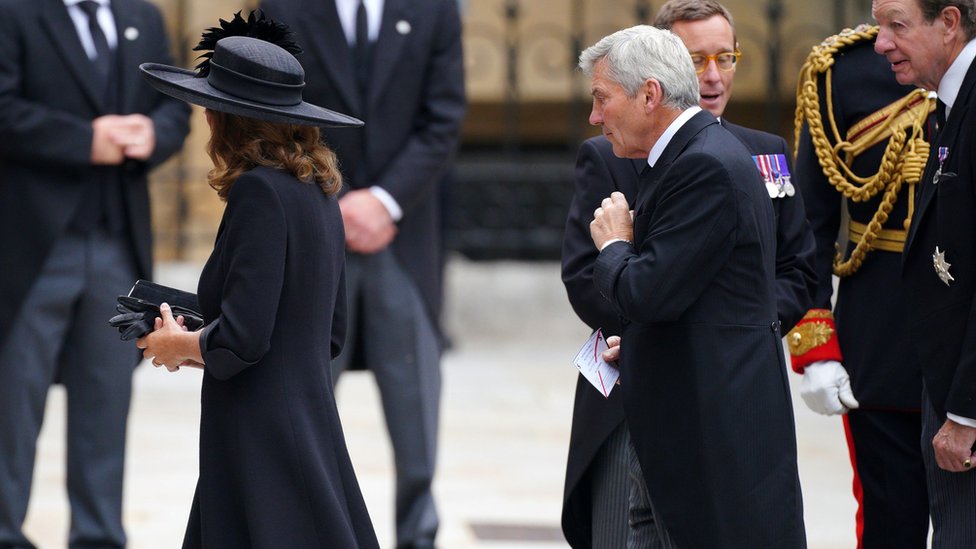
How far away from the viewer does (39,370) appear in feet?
15.6

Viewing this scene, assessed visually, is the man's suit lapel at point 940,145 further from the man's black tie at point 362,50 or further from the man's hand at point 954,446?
the man's black tie at point 362,50

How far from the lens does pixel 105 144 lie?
479 cm

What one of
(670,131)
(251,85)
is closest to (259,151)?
(251,85)

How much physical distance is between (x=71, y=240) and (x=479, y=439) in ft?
9.41

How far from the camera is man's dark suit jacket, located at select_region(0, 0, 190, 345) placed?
4723mm

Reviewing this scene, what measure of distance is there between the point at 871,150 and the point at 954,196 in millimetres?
701

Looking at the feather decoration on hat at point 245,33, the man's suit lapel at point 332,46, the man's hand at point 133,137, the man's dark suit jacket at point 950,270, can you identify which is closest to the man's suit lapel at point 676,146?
the man's dark suit jacket at point 950,270

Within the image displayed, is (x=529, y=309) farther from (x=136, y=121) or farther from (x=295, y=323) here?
(x=295, y=323)

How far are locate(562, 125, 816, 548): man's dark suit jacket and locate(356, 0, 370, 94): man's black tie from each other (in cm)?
144

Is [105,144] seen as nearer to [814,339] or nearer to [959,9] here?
[814,339]

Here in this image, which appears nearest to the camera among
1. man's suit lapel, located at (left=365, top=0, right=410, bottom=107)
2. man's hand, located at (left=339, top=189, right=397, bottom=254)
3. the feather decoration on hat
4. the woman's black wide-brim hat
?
the woman's black wide-brim hat

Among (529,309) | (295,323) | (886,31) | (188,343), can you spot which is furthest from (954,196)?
(529,309)

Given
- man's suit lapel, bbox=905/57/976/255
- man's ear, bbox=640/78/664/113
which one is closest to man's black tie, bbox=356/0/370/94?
man's ear, bbox=640/78/664/113

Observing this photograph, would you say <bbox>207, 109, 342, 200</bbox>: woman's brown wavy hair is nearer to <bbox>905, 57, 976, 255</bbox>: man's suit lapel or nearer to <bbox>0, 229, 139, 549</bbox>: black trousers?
<bbox>905, 57, 976, 255</bbox>: man's suit lapel
